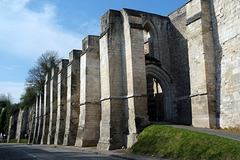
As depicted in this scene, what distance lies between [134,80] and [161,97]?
5.04 m

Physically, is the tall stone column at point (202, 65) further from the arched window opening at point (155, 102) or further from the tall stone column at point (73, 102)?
the tall stone column at point (73, 102)

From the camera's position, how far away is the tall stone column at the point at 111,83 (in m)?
12.5

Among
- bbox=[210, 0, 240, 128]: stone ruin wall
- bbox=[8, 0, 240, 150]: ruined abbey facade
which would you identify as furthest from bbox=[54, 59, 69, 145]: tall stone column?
bbox=[210, 0, 240, 128]: stone ruin wall

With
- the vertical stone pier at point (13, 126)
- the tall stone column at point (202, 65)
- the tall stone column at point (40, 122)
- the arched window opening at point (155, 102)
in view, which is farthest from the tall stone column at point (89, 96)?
the vertical stone pier at point (13, 126)

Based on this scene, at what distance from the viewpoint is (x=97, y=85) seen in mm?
16719

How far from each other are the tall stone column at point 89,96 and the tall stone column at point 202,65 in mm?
7011

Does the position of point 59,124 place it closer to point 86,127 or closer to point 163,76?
point 86,127

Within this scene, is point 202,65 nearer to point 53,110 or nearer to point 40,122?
point 53,110

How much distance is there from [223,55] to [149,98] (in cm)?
730

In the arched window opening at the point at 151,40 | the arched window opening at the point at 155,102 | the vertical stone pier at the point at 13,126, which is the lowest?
the vertical stone pier at the point at 13,126

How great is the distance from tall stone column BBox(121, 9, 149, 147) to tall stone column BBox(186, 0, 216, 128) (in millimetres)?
2371

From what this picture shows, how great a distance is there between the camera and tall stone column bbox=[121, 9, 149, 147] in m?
11.8

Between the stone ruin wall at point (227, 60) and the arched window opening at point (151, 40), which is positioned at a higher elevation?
the arched window opening at point (151, 40)

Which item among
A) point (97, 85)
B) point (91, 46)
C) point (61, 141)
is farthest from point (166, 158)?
point (61, 141)
